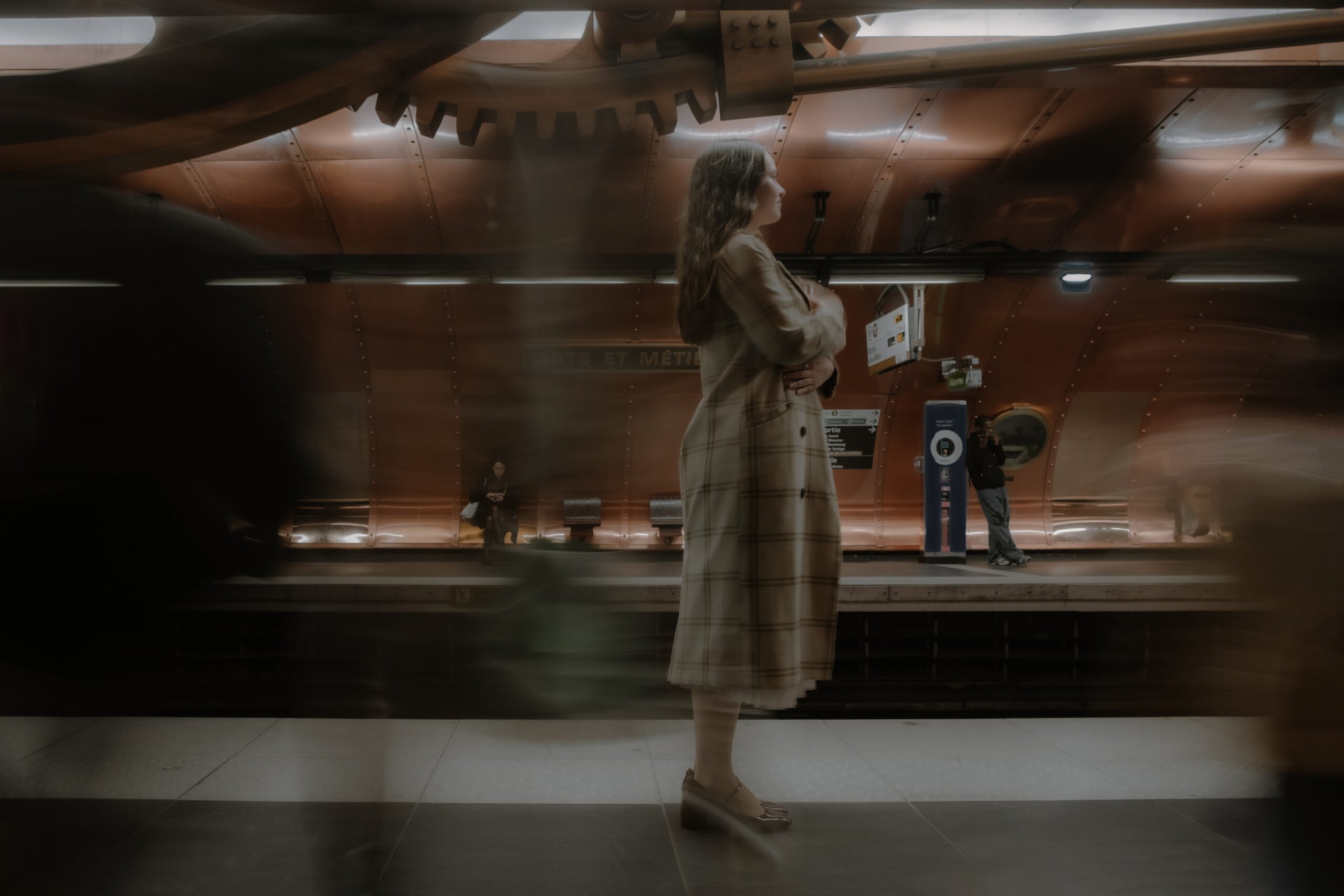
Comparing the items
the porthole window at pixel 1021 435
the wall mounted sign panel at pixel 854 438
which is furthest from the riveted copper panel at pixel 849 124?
the porthole window at pixel 1021 435

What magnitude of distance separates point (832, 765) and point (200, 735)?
1807 mm

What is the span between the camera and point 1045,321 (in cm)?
877

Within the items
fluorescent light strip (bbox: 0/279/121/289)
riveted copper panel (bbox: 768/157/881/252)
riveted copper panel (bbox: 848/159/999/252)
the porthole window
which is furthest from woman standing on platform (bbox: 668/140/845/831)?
the porthole window

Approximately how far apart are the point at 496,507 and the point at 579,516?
13 cm

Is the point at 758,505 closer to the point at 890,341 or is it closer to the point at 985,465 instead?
the point at 985,465

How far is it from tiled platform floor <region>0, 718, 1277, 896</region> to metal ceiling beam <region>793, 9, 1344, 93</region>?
3.83 ft

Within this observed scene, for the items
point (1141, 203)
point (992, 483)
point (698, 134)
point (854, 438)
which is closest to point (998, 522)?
point (992, 483)

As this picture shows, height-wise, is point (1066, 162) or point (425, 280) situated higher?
point (1066, 162)

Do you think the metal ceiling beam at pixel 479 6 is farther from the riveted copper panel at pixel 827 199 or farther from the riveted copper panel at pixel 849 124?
the riveted copper panel at pixel 827 199

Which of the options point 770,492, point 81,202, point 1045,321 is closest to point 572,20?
point 81,202

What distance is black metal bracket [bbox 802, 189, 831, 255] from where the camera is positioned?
717cm

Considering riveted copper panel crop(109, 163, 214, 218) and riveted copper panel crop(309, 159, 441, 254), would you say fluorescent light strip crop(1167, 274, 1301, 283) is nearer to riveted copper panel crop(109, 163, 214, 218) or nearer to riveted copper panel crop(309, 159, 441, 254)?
riveted copper panel crop(109, 163, 214, 218)

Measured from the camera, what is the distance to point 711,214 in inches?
56.2

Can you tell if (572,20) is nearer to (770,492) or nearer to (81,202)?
(81,202)
